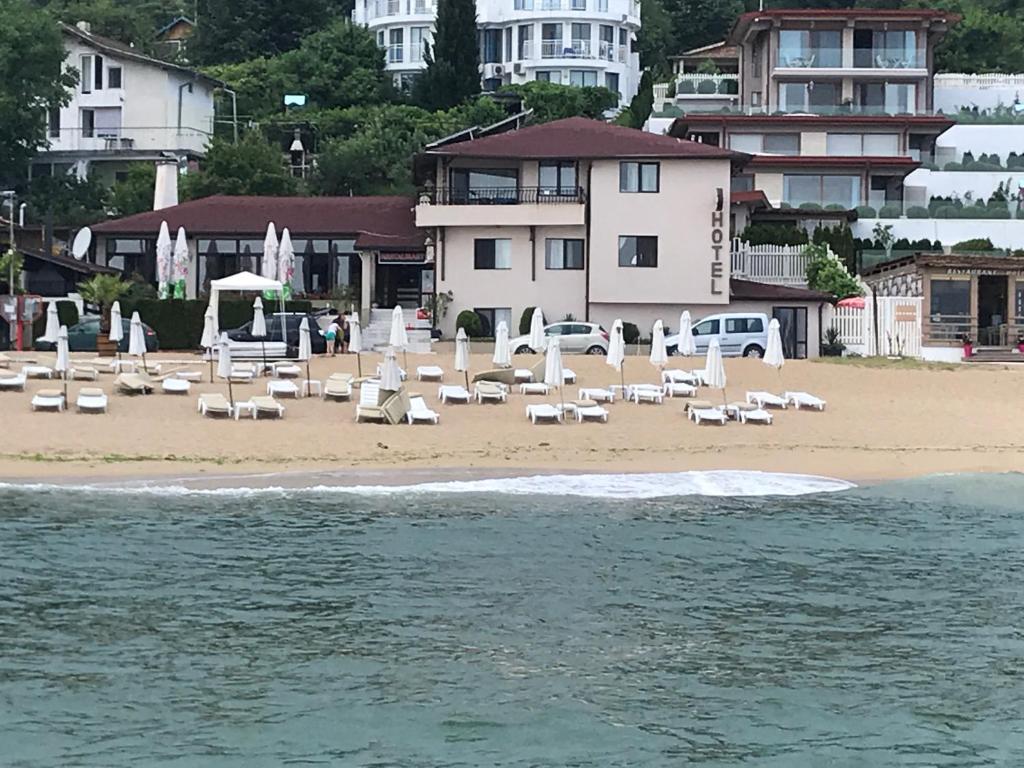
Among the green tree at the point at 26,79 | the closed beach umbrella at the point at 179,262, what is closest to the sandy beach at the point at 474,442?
the closed beach umbrella at the point at 179,262

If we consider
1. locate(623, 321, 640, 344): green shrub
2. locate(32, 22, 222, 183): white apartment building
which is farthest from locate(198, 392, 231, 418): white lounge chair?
locate(32, 22, 222, 183): white apartment building

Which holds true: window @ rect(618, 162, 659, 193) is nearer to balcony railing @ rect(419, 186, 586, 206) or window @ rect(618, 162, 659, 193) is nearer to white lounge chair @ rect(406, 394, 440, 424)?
balcony railing @ rect(419, 186, 586, 206)

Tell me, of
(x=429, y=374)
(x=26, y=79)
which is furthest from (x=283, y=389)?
(x=26, y=79)

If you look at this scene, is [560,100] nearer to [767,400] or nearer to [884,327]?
[884,327]

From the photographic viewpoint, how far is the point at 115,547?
24547 millimetres

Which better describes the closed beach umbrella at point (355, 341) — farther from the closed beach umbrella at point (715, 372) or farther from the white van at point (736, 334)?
the closed beach umbrella at point (715, 372)

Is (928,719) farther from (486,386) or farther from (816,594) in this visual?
(486,386)

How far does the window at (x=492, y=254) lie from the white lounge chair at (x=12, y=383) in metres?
21.9

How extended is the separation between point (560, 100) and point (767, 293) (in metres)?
39.1

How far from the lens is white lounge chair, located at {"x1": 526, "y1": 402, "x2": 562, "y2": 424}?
33938mm

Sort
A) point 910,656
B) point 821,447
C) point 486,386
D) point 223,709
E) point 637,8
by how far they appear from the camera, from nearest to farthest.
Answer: point 223,709, point 910,656, point 821,447, point 486,386, point 637,8

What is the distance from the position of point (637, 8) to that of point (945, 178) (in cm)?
3556

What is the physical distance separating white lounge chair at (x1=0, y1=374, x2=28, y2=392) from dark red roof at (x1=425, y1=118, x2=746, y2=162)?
2183 cm

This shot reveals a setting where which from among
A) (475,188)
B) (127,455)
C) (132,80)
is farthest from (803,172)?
(127,455)
